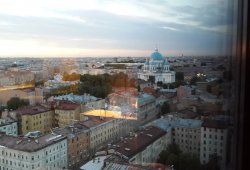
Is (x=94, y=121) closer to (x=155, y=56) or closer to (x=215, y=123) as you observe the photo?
(x=155, y=56)

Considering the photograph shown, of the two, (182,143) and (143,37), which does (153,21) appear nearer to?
(143,37)

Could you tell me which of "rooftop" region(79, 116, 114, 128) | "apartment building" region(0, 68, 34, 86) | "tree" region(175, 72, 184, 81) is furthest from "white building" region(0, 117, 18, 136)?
"tree" region(175, 72, 184, 81)

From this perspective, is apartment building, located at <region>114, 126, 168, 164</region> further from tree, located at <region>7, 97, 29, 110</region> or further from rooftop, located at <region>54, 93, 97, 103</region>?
tree, located at <region>7, 97, 29, 110</region>

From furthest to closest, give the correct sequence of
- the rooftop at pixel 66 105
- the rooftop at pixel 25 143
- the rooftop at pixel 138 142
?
1. the rooftop at pixel 138 142
2. the rooftop at pixel 66 105
3. the rooftop at pixel 25 143

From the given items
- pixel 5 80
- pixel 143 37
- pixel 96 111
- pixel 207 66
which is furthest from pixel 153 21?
pixel 5 80

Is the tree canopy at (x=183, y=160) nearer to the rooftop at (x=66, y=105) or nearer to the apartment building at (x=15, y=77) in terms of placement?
the rooftop at (x=66, y=105)

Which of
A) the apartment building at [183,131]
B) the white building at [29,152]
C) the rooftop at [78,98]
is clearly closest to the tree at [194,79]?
the apartment building at [183,131]

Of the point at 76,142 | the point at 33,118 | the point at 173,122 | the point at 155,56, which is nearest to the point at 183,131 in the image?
the point at 173,122
